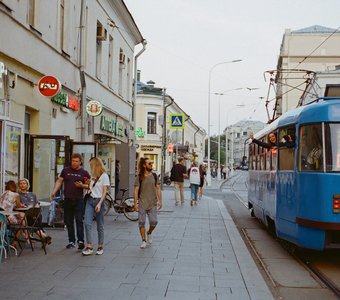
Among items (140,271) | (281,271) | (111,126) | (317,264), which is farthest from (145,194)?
(111,126)

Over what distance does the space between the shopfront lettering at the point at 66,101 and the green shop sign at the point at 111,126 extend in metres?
4.12

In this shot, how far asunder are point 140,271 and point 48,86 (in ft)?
22.9

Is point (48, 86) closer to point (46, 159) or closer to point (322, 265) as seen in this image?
point (46, 159)

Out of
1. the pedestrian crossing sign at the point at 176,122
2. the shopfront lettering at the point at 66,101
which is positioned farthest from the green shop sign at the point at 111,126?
the shopfront lettering at the point at 66,101

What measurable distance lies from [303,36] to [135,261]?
6858 centimetres

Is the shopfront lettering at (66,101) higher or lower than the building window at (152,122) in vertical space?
lower

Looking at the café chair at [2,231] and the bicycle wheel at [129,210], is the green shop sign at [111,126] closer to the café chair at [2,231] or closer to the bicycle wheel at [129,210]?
the bicycle wheel at [129,210]

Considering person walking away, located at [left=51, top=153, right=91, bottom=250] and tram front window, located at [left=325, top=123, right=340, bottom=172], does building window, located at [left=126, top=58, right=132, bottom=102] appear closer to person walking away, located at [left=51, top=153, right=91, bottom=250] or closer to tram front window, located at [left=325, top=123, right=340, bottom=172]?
person walking away, located at [left=51, top=153, right=91, bottom=250]

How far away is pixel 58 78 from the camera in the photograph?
15688 mm

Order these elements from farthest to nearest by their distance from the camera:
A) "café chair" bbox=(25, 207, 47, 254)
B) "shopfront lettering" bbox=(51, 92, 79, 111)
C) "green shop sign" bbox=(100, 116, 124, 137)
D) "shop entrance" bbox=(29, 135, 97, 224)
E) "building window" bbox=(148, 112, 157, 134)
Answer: "building window" bbox=(148, 112, 157, 134)
"green shop sign" bbox=(100, 116, 124, 137)
"shopfront lettering" bbox=(51, 92, 79, 111)
"shop entrance" bbox=(29, 135, 97, 224)
"café chair" bbox=(25, 207, 47, 254)

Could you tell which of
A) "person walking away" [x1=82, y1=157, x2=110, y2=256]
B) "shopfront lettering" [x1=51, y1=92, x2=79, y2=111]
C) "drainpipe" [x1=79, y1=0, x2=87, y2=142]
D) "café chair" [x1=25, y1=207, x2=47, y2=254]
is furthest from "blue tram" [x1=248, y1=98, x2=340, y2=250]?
"drainpipe" [x1=79, y1=0, x2=87, y2=142]

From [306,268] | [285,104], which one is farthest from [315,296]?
[285,104]

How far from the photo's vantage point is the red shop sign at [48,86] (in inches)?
524

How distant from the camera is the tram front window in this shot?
8492 mm
